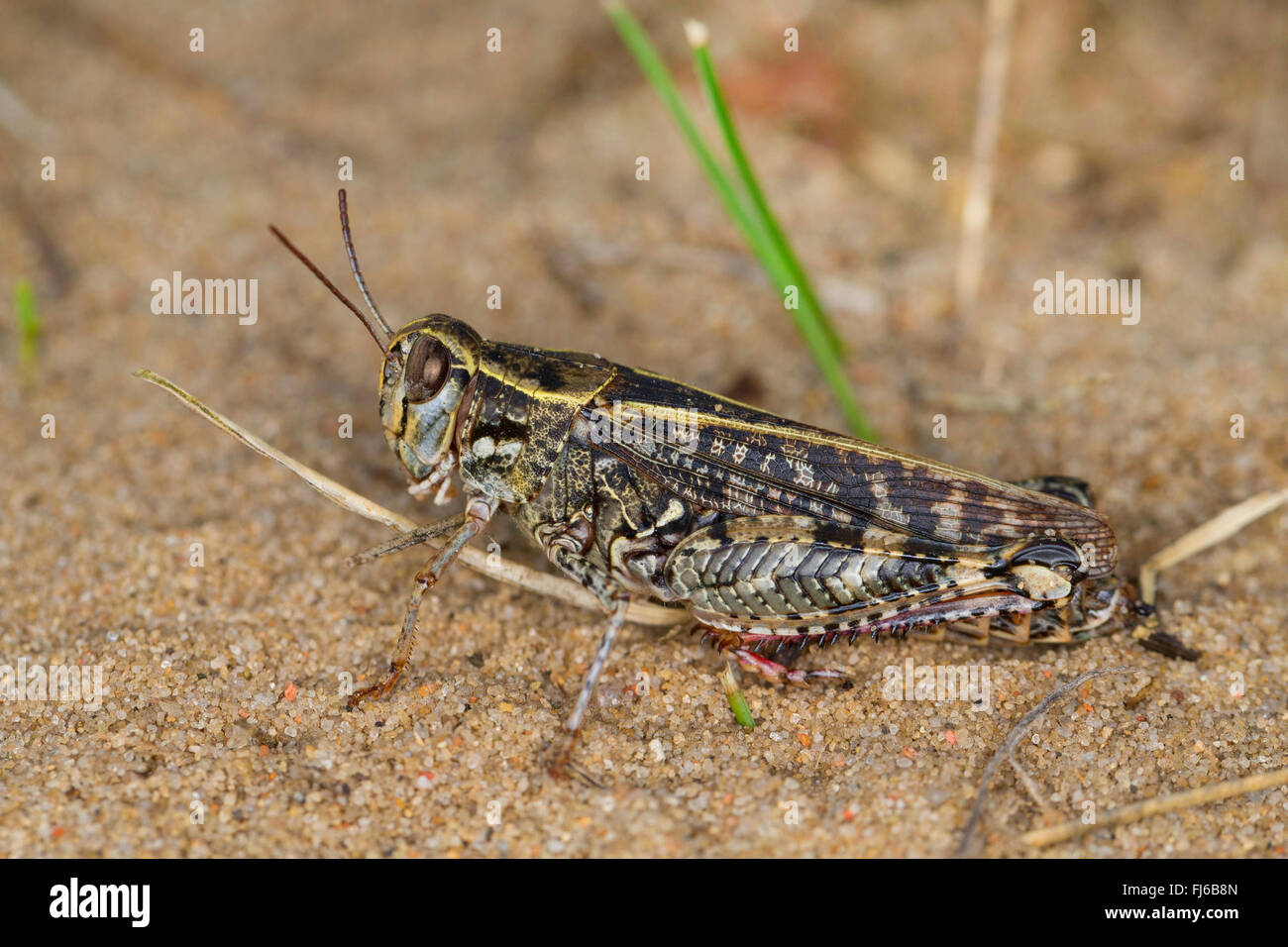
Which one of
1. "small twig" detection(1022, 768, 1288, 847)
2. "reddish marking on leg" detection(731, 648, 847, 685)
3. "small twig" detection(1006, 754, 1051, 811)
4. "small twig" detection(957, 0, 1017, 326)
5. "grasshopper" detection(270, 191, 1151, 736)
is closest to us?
"small twig" detection(1022, 768, 1288, 847)

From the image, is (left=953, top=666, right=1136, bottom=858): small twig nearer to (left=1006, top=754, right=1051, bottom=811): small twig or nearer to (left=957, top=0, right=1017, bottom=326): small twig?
(left=1006, top=754, right=1051, bottom=811): small twig

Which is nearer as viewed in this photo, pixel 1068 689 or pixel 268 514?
pixel 1068 689

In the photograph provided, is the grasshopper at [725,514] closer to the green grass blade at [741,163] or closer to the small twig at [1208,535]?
the small twig at [1208,535]

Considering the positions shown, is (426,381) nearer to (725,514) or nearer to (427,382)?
(427,382)

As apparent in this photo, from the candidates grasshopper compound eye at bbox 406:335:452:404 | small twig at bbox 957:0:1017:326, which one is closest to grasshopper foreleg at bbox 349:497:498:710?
grasshopper compound eye at bbox 406:335:452:404
